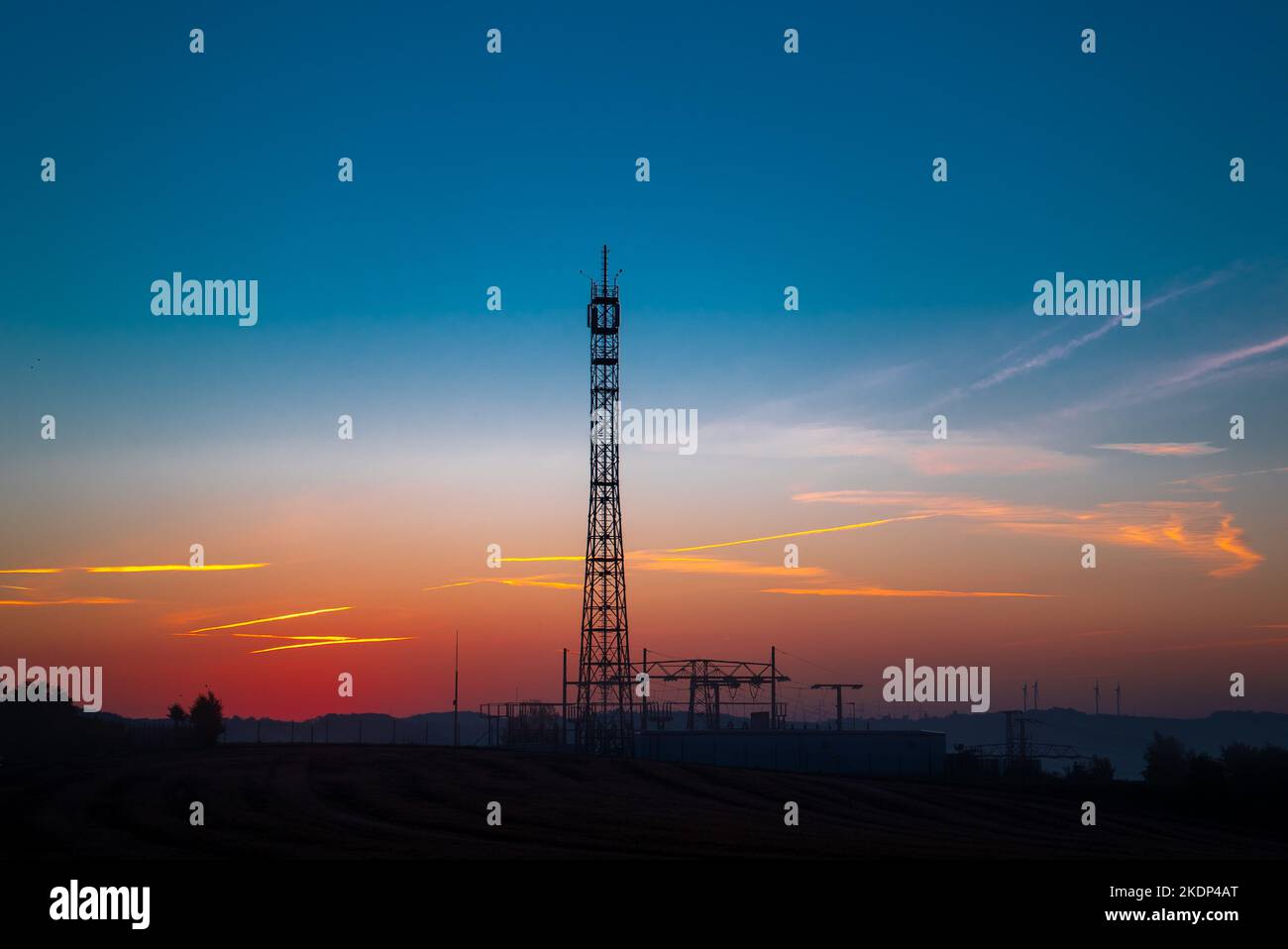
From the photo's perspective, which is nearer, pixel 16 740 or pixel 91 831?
pixel 91 831

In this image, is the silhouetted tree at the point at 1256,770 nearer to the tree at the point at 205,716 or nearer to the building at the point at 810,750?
the building at the point at 810,750

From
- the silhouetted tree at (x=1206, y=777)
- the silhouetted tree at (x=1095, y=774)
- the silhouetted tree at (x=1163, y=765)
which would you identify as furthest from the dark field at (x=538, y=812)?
the silhouetted tree at (x=1163, y=765)

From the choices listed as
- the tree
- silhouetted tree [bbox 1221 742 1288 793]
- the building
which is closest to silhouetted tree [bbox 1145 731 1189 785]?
silhouetted tree [bbox 1221 742 1288 793]

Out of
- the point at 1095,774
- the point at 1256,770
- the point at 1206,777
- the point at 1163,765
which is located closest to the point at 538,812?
the point at 1206,777

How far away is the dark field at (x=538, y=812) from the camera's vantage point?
1448 inches

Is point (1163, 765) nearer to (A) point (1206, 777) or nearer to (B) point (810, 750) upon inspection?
(A) point (1206, 777)
